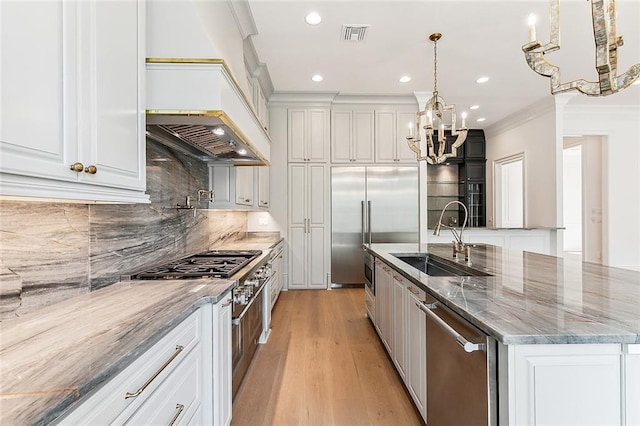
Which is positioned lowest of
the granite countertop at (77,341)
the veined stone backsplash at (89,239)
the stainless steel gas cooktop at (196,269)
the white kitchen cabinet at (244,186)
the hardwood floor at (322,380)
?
the hardwood floor at (322,380)

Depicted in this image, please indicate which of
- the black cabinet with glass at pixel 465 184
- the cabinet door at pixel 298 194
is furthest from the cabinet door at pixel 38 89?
the black cabinet with glass at pixel 465 184

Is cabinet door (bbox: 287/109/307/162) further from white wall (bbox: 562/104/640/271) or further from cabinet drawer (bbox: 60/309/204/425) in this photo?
white wall (bbox: 562/104/640/271)

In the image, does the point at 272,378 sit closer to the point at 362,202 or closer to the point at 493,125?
the point at 362,202

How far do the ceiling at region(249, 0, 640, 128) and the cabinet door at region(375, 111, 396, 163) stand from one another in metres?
0.39

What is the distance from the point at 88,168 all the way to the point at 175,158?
4.74 feet

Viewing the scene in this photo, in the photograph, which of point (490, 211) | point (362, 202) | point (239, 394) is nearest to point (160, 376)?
point (239, 394)

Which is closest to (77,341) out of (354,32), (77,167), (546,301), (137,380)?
(137,380)

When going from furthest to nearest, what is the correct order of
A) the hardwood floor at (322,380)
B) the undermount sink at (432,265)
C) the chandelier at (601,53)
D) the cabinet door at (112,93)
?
the undermount sink at (432,265) → the hardwood floor at (322,380) → the chandelier at (601,53) → the cabinet door at (112,93)

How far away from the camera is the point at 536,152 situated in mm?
5445

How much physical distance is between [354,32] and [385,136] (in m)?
2.10

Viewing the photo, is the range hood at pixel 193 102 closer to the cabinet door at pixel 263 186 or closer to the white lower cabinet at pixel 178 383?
the white lower cabinet at pixel 178 383

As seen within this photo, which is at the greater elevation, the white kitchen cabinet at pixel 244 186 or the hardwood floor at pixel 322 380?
the white kitchen cabinet at pixel 244 186

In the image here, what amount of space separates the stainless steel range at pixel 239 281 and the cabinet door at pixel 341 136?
266 centimetres

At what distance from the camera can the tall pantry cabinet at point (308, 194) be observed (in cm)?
490
